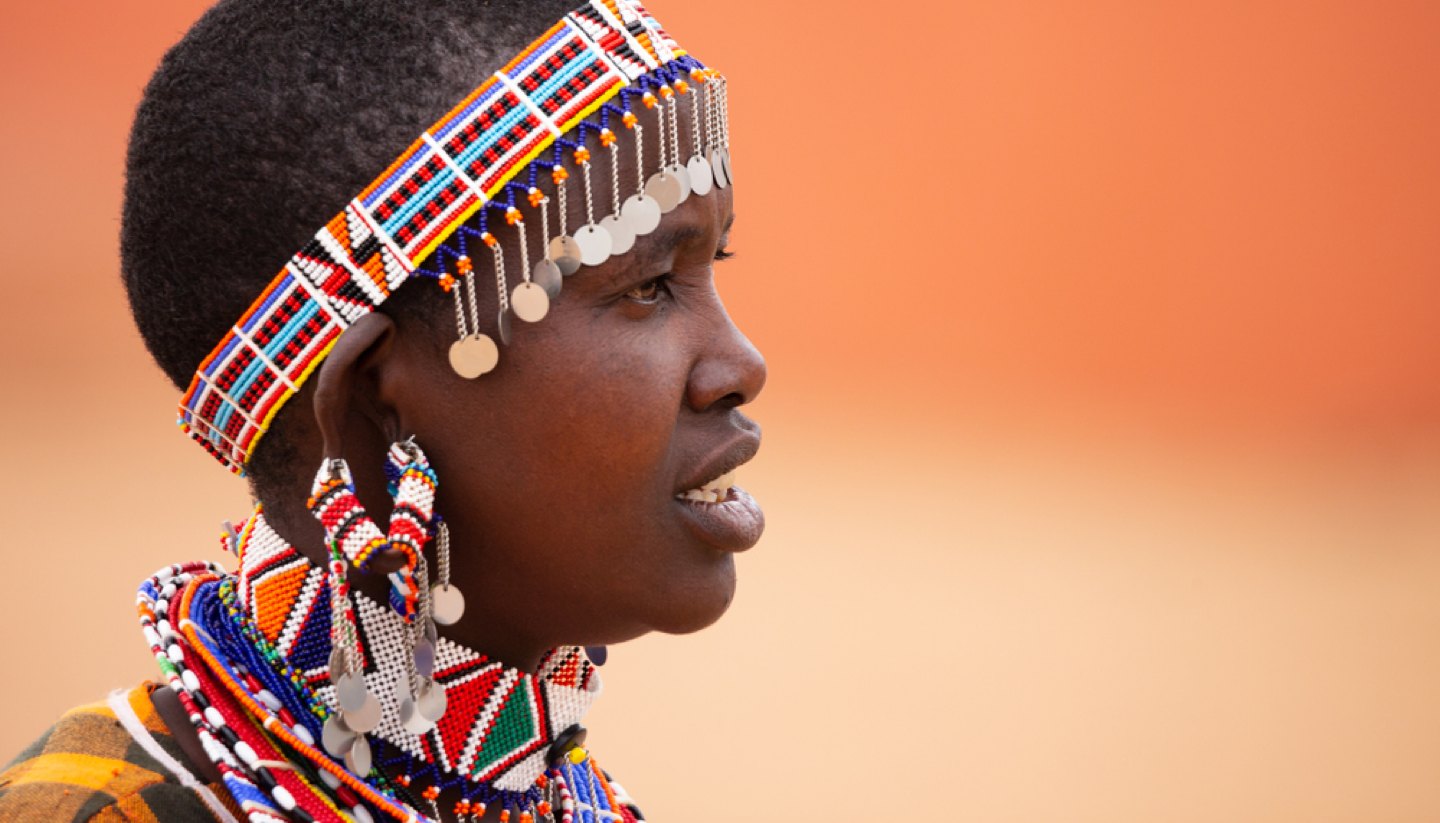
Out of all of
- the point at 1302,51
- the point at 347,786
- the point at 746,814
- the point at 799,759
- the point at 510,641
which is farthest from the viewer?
the point at 1302,51

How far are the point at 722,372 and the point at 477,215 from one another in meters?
0.35

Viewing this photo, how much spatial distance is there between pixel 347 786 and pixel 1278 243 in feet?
27.1

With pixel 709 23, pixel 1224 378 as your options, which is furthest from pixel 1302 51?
pixel 709 23

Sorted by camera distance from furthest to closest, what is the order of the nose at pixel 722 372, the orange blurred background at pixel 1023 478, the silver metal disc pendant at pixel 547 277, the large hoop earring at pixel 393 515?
the orange blurred background at pixel 1023 478 → the nose at pixel 722 372 → the silver metal disc pendant at pixel 547 277 → the large hoop earring at pixel 393 515

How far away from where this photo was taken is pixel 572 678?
2.04 m

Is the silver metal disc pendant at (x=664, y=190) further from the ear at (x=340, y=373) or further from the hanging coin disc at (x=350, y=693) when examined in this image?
the hanging coin disc at (x=350, y=693)

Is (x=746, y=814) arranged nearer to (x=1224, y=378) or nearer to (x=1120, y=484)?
(x=1120, y=484)

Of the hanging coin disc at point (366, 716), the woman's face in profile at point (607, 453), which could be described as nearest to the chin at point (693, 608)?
the woman's face in profile at point (607, 453)

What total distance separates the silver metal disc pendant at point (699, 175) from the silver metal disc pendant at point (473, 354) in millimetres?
327

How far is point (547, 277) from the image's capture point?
180cm

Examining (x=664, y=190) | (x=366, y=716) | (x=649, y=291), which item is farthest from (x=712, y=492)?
(x=366, y=716)

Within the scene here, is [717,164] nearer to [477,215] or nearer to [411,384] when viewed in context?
[477,215]

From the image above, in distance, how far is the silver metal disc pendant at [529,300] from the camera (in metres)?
1.79

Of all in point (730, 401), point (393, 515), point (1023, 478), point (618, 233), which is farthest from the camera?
point (1023, 478)
